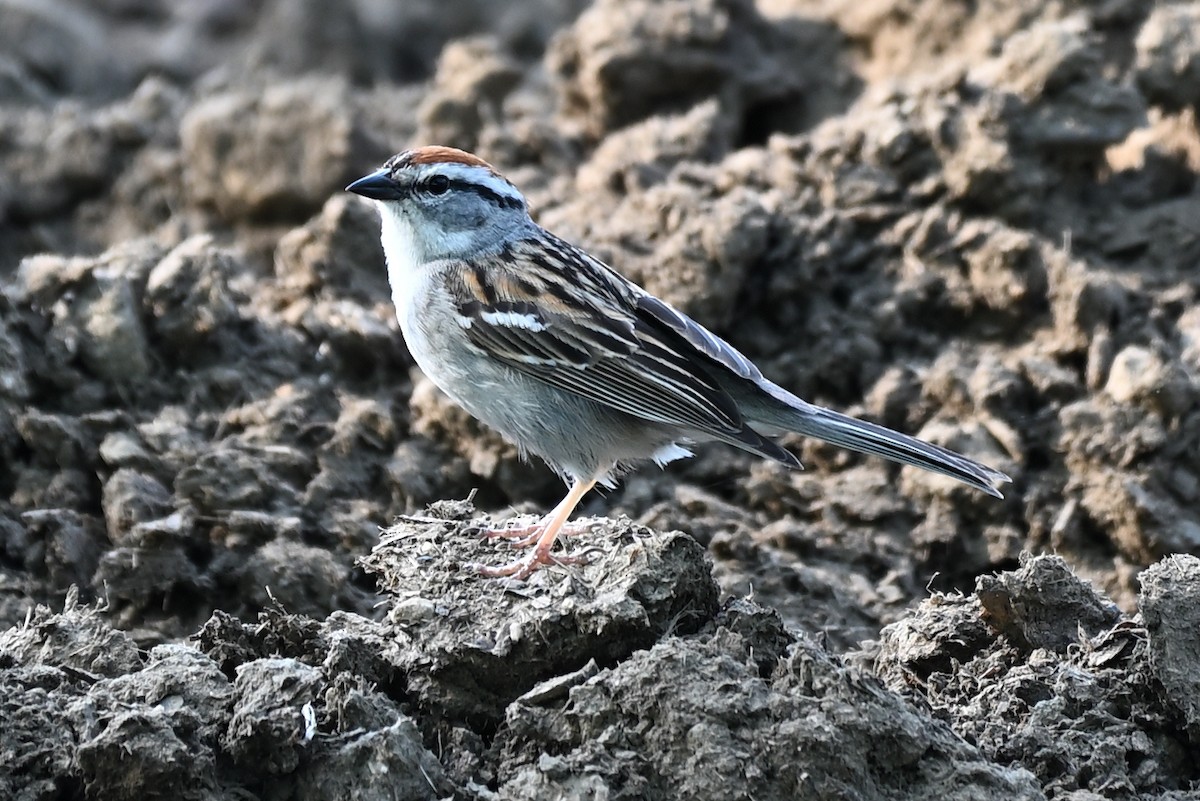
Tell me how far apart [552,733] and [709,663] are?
0.45 metres

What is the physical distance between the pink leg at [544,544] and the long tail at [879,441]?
77 cm

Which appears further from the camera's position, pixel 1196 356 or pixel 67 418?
pixel 1196 356

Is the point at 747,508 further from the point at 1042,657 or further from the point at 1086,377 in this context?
the point at 1042,657

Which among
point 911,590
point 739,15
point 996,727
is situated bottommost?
point 911,590

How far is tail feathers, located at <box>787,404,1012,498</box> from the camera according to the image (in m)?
5.46

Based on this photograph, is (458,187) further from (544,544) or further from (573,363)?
(544,544)

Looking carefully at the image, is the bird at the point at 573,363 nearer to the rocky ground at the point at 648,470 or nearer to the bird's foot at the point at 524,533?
the bird's foot at the point at 524,533

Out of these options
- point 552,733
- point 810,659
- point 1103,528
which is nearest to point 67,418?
point 552,733

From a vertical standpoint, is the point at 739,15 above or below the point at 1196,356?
above

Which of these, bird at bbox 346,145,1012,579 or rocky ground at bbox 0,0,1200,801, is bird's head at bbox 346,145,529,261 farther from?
rocky ground at bbox 0,0,1200,801

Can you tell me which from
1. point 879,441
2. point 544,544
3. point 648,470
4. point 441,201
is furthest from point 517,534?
point 648,470

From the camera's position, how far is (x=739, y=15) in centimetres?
928

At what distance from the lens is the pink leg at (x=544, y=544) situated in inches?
195

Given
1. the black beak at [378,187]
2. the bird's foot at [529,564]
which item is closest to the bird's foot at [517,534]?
the bird's foot at [529,564]
